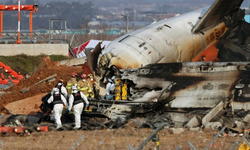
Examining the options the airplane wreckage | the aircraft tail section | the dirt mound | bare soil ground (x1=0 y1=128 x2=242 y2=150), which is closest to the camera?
bare soil ground (x1=0 y1=128 x2=242 y2=150)

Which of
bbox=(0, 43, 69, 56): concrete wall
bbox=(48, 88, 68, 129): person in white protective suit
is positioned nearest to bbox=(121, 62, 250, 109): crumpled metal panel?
bbox=(48, 88, 68, 129): person in white protective suit

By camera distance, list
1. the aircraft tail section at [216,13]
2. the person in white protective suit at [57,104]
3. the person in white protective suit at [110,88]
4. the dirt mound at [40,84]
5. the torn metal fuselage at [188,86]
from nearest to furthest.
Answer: the torn metal fuselage at [188,86] < the person in white protective suit at [57,104] < the person in white protective suit at [110,88] < the aircraft tail section at [216,13] < the dirt mound at [40,84]

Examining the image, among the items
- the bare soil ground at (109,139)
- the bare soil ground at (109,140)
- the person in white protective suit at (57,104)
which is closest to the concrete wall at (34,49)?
the person in white protective suit at (57,104)

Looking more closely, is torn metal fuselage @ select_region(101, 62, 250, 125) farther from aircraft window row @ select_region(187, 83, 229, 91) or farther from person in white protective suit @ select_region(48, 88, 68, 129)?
person in white protective suit @ select_region(48, 88, 68, 129)

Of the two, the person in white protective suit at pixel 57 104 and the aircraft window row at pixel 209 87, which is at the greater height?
the aircraft window row at pixel 209 87

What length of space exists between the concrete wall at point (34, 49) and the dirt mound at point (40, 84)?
40.0ft

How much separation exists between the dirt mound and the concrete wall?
40.0 feet

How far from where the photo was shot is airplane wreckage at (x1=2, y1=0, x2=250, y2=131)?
1789 cm

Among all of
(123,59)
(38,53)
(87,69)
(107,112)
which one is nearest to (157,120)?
(107,112)

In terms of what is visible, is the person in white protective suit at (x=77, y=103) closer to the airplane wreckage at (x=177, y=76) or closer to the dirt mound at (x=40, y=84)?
the airplane wreckage at (x=177, y=76)

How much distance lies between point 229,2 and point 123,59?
18.3ft

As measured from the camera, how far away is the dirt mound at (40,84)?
84.1ft

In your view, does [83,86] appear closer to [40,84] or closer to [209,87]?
[209,87]

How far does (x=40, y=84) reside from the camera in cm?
2689
